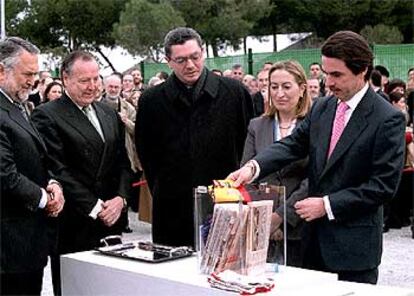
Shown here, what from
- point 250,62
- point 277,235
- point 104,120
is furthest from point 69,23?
point 277,235

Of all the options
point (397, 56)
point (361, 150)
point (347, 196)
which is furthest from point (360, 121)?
point (397, 56)

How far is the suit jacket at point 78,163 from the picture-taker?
3.87m

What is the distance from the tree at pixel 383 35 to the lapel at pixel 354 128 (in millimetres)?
22413

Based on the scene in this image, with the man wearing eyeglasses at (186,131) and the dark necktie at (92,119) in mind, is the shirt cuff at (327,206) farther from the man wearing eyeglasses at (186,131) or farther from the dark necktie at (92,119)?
the dark necktie at (92,119)

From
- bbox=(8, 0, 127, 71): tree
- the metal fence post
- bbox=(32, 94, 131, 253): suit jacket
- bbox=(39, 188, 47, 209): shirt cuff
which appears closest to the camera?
bbox=(39, 188, 47, 209): shirt cuff

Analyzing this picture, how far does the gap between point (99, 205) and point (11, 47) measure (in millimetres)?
952

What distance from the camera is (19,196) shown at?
329cm

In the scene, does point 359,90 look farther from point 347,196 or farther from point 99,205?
point 99,205

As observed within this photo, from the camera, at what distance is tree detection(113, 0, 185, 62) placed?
909 inches

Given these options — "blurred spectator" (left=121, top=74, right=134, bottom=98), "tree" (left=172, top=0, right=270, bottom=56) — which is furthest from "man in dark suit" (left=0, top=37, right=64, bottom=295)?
"tree" (left=172, top=0, right=270, bottom=56)

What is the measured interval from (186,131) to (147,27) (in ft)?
65.4

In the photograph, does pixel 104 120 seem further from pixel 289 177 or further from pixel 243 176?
pixel 243 176

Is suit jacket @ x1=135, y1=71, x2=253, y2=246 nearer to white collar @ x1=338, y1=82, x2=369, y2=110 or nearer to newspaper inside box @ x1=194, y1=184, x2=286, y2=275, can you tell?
white collar @ x1=338, y1=82, x2=369, y2=110

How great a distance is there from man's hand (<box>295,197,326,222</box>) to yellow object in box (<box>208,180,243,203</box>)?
1.42 feet
